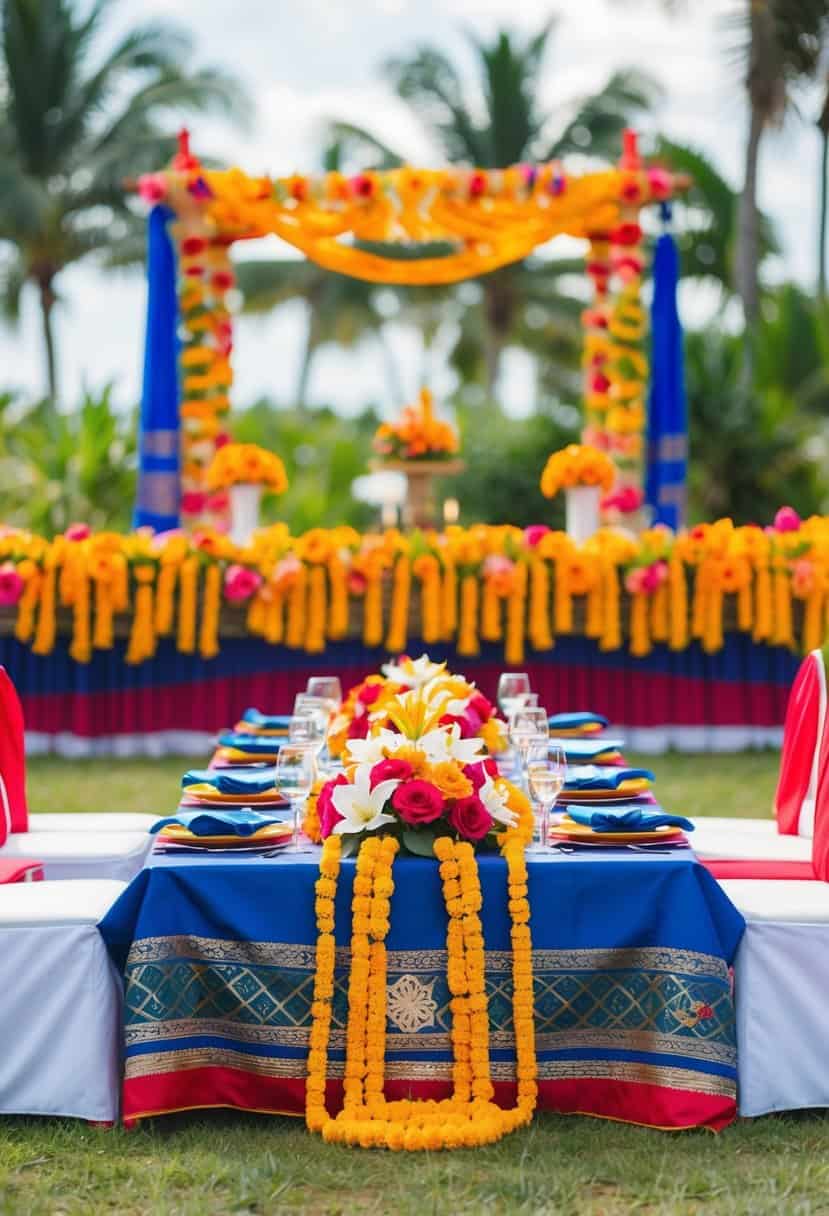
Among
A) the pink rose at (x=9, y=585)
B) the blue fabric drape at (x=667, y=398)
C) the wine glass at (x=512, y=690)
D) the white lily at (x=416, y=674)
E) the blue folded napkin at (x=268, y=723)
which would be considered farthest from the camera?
the blue fabric drape at (x=667, y=398)

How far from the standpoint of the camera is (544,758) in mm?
3691

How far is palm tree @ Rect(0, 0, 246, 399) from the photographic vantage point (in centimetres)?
2448

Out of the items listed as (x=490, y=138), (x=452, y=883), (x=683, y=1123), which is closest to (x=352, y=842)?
(x=452, y=883)

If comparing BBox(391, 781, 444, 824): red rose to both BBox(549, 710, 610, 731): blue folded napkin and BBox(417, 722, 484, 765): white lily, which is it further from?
BBox(549, 710, 610, 731): blue folded napkin

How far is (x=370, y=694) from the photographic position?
432cm

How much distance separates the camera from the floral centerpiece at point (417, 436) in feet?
33.1

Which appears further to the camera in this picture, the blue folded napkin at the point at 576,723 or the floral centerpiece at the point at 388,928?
the blue folded napkin at the point at 576,723

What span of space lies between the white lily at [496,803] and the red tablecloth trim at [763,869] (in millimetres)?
700

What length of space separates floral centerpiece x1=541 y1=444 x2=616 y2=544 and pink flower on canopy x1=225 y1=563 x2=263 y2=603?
73.4 inches

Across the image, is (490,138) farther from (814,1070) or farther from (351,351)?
(814,1070)

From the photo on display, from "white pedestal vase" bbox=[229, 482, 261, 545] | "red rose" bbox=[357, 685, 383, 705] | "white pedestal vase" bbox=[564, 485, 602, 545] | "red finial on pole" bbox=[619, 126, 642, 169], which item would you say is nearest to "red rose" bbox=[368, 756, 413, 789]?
"red rose" bbox=[357, 685, 383, 705]

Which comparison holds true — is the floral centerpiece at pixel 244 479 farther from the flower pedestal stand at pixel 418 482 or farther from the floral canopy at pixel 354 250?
the flower pedestal stand at pixel 418 482

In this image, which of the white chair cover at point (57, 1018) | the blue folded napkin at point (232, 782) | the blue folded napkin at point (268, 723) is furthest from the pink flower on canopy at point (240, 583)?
the white chair cover at point (57, 1018)

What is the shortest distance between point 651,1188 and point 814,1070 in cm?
56
